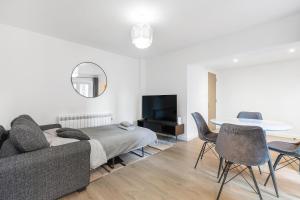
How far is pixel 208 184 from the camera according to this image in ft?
7.04

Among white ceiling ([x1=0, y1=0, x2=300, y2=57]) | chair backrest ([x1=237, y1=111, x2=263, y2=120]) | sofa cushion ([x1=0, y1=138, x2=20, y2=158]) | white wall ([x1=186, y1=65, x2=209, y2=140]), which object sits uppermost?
white ceiling ([x1=0, y1=0, x2=300, y2=57])

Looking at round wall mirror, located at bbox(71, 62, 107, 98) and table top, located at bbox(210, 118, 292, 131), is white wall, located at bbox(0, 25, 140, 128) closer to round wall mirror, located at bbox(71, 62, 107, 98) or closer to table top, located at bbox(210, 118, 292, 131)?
round wall mirror, located at bbox(71, 62, 107, 98)

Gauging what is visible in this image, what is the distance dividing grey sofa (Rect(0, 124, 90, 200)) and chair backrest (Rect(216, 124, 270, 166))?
1752mm

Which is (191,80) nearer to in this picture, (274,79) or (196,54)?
(196,54)

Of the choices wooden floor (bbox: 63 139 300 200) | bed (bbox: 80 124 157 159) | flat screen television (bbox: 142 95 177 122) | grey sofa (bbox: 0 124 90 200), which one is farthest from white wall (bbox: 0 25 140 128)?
wooden floor (bbox: 63 139 300 200)

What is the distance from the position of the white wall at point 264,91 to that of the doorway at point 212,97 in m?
0.39

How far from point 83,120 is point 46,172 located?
213 centimetres

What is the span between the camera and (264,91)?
16.5 feet

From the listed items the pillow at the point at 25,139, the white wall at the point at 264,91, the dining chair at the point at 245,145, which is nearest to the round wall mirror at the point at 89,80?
the pillow at the point at 25,139

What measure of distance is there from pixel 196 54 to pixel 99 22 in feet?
7.66

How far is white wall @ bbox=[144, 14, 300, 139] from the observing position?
260 cm

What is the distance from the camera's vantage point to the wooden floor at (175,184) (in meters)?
1.89

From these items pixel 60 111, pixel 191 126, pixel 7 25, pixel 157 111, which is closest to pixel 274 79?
pixel 191 126

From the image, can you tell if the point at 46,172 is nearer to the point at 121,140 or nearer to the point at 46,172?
the point at 46,172
